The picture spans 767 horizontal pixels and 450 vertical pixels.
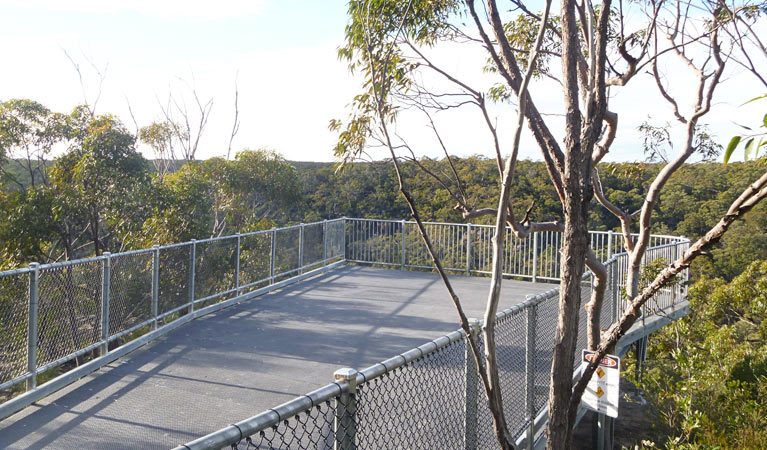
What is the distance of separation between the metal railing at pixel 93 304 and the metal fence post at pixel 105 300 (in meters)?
0.01

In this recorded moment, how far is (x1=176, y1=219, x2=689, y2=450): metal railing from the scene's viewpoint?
2340mm

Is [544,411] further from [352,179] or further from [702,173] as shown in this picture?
[702,173]

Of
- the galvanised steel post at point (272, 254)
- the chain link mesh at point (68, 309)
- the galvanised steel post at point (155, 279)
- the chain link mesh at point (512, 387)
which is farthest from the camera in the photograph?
the galvanised steel post at point (272, 254)

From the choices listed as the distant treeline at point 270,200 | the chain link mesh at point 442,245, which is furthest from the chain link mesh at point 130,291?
the chain link mesh at point 442,245

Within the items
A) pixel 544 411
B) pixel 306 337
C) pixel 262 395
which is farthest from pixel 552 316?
pixel 306 337

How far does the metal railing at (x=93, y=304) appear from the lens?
18.1 feet

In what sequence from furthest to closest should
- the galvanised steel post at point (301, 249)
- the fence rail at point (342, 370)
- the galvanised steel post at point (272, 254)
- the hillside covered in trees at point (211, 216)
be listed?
the galvanised steel post at point (301, 249) → the galvanised steel post at point (272, 254) → the hillside covered in trees at point (211, 216) → the fence rail at point (342, 370)

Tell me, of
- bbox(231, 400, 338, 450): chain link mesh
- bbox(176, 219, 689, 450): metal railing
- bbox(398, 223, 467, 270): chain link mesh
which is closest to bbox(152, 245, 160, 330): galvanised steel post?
bbox(176, 219, 689, 450): metal railing

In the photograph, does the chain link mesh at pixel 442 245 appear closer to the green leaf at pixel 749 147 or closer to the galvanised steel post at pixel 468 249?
the galvanised steel post at pixel 468 249

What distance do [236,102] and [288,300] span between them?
862 inches

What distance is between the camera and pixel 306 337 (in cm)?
812

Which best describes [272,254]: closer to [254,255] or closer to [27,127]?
[254,255]

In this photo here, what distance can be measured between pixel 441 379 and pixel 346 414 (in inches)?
52.6

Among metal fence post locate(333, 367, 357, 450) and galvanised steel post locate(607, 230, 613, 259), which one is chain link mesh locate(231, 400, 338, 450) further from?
galvanised steel post locate(607, 230, 613, 259)
